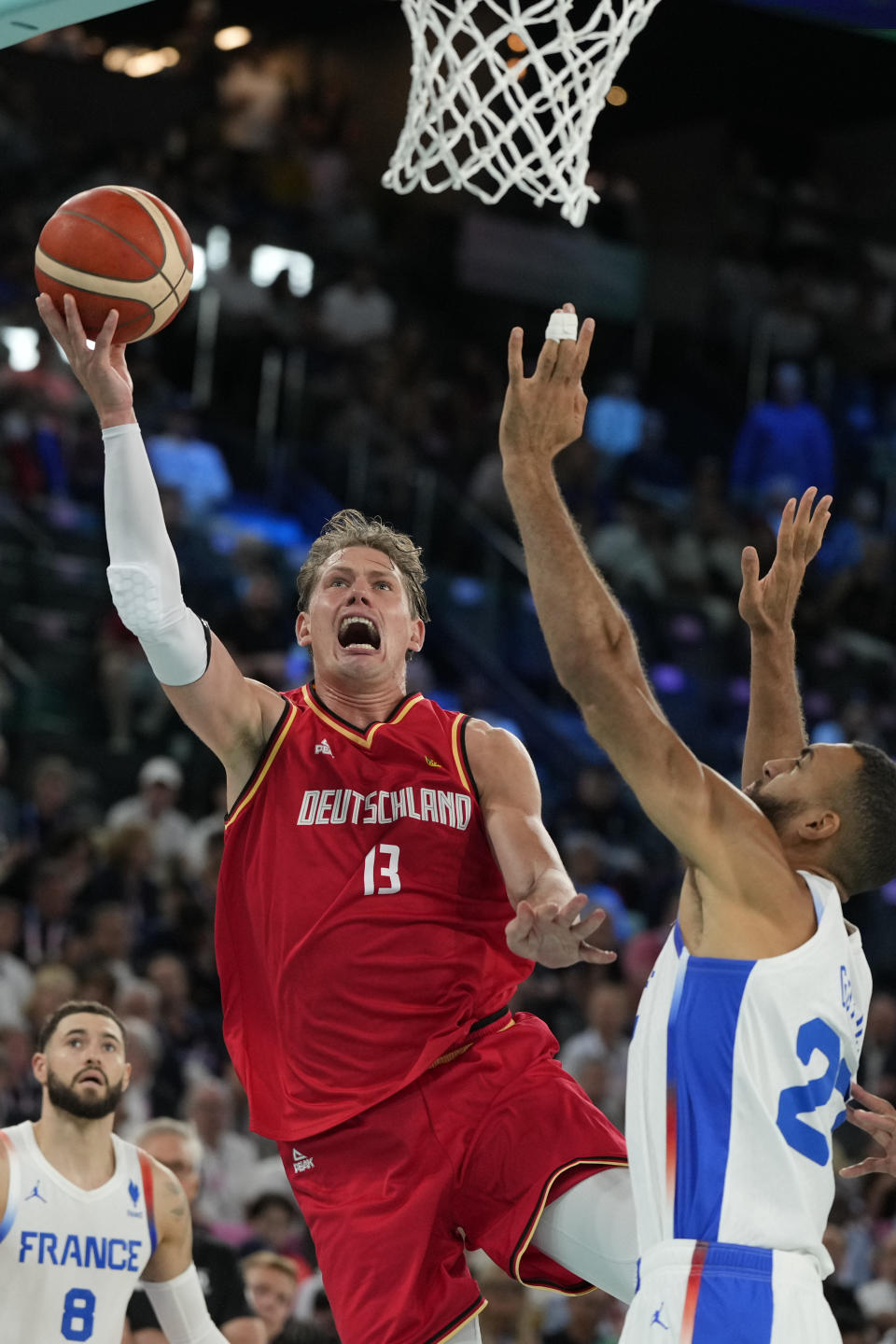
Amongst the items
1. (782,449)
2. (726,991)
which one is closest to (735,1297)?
(726,991)

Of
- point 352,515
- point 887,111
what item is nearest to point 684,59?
point 887,111

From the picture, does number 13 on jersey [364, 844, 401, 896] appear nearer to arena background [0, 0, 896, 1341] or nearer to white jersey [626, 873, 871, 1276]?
white jersey [626, 873, 871, 1276]

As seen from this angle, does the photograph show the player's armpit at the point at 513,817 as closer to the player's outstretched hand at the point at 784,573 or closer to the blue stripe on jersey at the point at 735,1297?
the player's outstretched hand at the point at 784,573

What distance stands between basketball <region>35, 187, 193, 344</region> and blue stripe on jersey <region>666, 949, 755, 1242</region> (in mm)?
2369

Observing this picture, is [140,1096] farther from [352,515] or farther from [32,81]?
[32,81]

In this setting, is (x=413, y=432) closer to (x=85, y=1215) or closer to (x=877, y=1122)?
(x=85, y=1215)

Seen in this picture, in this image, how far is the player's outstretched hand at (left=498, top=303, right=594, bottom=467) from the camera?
4055mm

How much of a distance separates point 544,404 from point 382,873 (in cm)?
141

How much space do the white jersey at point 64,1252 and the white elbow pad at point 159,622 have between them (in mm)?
2756

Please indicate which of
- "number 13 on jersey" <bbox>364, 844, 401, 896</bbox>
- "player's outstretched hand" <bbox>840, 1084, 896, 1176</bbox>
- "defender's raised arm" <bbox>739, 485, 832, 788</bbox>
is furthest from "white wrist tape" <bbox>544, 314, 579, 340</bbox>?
"player's outstretched hand" <bbox>840, 1084, 896, 1176</bbox>

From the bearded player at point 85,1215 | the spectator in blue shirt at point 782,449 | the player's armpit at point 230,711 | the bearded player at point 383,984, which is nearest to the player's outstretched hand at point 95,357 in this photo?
the bearded player at point 383,984

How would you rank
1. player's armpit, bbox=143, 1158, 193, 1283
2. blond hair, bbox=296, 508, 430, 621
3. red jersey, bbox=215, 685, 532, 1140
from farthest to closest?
player's armpit, bbox=143, 1158, 193, 1283 → blond hair, bbox=296, 508, 430, 621 → red jersey, bbox=215, 685, 532, 1140

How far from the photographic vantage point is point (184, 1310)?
6648mm

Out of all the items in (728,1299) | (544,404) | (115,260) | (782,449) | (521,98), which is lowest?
(782,449)
